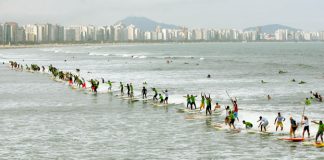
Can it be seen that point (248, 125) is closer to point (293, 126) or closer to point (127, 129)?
point (293, 126)

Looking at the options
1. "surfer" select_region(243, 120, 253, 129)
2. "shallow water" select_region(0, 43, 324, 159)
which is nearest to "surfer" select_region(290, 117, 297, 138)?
"shallow water" select_region(0, 43, 324, 159)

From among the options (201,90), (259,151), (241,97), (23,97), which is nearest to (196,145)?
(259,151)

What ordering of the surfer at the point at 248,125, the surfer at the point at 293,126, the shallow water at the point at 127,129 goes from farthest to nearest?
the surfer at the point at 248,125 < the surfer at the point at 293,126 < the shallow water at the point at 127,129

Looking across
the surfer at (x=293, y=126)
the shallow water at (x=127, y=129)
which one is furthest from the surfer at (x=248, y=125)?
the surfer at (x=293, y=126)

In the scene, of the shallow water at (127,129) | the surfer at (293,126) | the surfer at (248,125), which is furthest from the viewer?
the surfer at (248,125)

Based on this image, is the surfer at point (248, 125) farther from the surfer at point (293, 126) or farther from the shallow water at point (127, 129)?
the surfer at point (293, 126)

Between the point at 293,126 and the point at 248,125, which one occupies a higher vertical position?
the point at 293,126

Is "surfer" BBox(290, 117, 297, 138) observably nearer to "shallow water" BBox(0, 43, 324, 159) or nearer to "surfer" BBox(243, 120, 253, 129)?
"shallow water" BBox(0, 43, 324, 159)

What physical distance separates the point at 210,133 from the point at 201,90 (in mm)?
29774

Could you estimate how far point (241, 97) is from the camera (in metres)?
53.2

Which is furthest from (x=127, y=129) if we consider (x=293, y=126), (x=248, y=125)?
(x=293, y=126)

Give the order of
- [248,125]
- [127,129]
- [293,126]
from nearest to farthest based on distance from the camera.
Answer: [293,126], [248,125], [127,129]

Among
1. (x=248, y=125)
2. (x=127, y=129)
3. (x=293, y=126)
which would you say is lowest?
(x=127, y=129)

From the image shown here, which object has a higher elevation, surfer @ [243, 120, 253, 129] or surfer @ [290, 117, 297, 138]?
surfer @ [290, 117, 297, 138]
